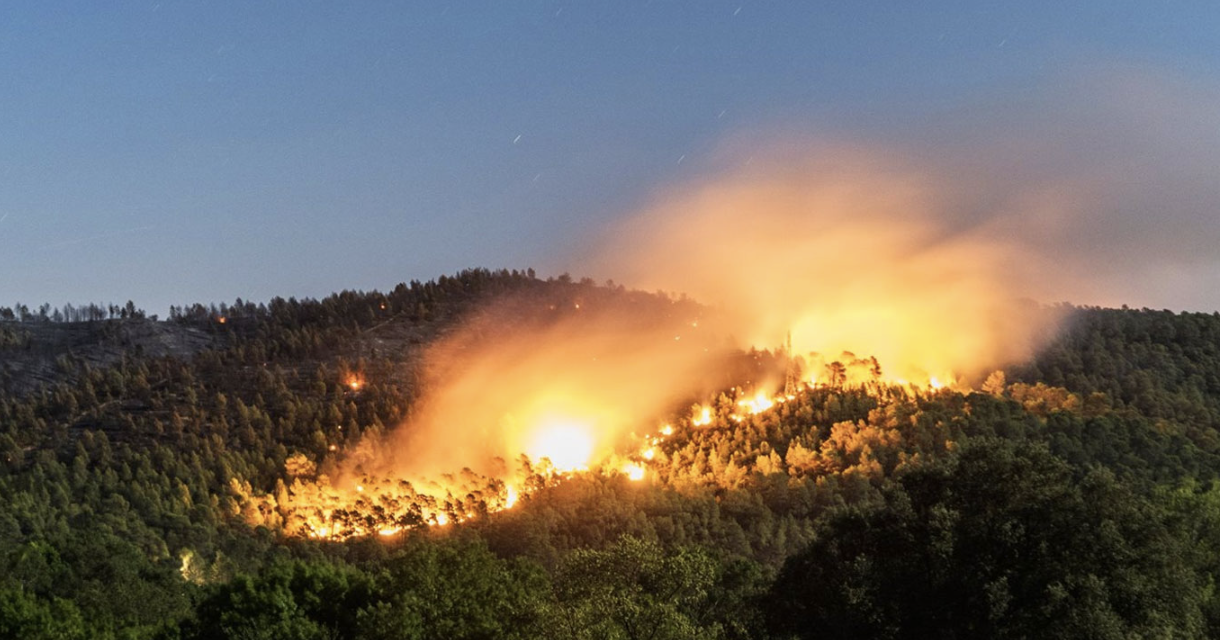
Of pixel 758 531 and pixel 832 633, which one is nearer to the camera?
pixel 832 633

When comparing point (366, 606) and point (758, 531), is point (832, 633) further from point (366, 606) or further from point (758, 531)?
point (758, 531)

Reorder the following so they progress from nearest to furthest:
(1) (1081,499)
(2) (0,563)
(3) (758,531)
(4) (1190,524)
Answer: (1) (1081,499) < (4) (1190,524) < (2) (0,563) < (3) (758,531)

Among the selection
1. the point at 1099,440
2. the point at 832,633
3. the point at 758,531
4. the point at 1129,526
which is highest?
the point at 1099,440

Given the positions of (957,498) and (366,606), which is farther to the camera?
(366,606)

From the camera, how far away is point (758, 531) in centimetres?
16138

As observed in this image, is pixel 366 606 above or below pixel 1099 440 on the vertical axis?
below

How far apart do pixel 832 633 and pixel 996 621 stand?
9.73 m

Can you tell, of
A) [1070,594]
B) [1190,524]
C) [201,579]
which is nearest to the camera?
[1070,594]

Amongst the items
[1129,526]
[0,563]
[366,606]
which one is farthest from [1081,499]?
[0,563]

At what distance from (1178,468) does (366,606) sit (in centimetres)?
13672

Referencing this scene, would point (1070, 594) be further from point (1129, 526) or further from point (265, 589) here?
point (265, 589)

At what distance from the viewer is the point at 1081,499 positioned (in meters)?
60.1

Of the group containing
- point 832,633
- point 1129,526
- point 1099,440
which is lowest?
point 832,633

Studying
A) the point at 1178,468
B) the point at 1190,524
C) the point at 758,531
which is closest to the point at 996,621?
the point at 1190,524
